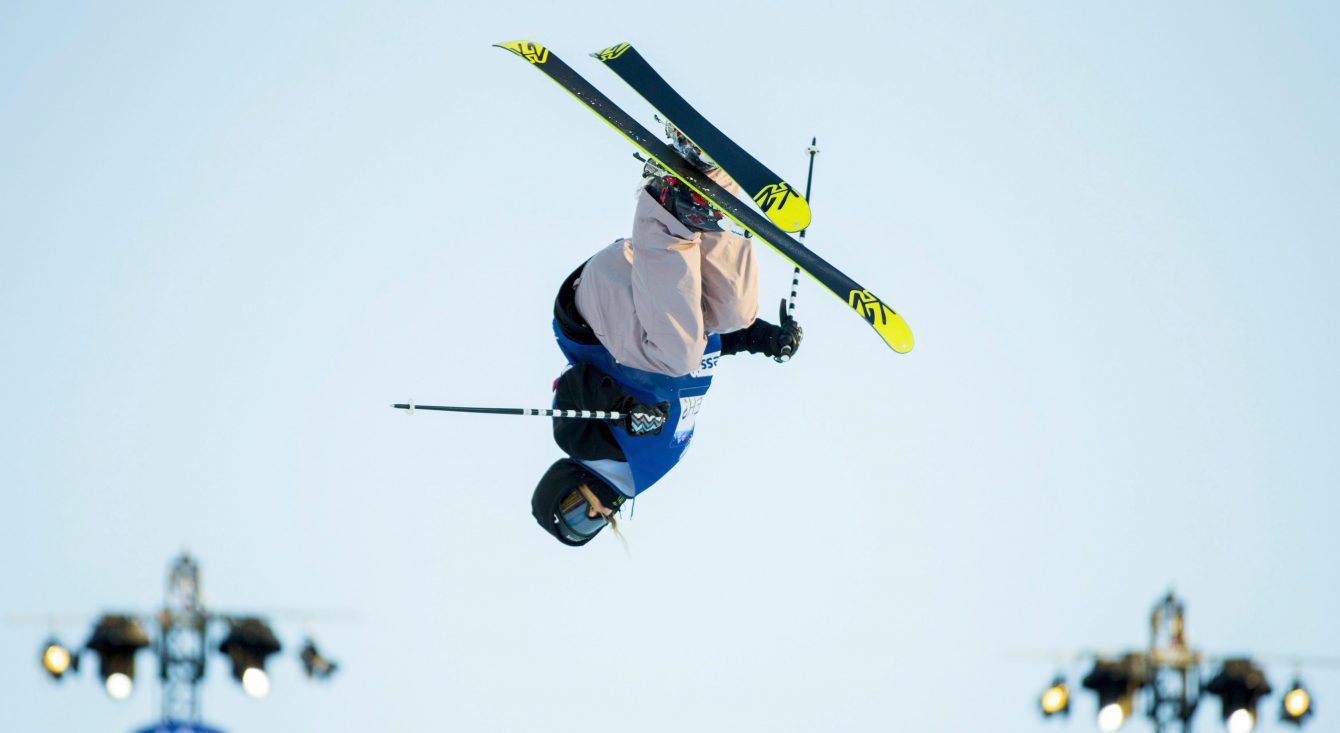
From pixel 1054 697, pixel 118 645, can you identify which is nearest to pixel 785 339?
pixel 1054 697

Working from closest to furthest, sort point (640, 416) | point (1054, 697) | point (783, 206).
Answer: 1. point (783, 206)
2. point (640, 416)
3. point (1054, 697)

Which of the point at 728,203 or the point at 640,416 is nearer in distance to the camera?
the point at 728,203

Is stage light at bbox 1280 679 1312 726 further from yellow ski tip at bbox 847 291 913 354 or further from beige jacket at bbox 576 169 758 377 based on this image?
beige jacket at bbox 576 169 758 377

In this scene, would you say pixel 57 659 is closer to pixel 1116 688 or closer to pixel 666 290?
pixel 666 290

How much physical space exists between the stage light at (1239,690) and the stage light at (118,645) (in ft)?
17.3

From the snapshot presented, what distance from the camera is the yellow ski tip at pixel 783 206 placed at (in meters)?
10.8

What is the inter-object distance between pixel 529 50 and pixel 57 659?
148 inches

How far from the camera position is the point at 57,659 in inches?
440

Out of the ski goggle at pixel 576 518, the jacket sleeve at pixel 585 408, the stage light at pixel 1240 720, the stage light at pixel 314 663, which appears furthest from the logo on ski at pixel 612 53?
the stage light at pixel 1240 720

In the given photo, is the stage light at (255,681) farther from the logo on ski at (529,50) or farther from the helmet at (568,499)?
the logo on ski at (529,50)

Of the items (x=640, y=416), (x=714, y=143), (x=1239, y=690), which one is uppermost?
(x=714, y=143)

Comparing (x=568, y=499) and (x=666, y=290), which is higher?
(x=666, y=290)

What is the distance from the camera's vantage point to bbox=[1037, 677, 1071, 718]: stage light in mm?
11990

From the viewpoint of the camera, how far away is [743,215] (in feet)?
36.7
